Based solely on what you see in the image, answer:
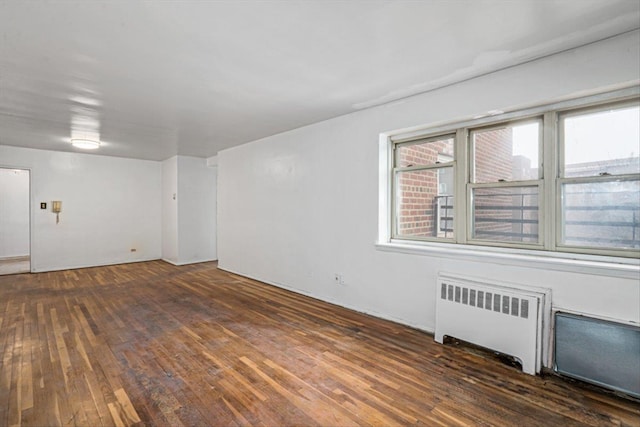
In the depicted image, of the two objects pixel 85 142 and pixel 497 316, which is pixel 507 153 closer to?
pixel 497 316

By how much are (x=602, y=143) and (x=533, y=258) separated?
105 centimetres

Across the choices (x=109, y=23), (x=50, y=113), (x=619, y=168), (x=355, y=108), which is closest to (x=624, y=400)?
(x=619, y=168)

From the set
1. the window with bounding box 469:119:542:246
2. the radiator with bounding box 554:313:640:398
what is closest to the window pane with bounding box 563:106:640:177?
the window with bounding box 469:119:542:246

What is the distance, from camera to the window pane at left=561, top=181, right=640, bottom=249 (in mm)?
2354

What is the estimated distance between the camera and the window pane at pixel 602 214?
7.72ft

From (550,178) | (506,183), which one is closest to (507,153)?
(506,183)

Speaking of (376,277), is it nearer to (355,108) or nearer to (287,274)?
(287,274)

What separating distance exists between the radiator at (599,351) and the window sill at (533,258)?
370 millimetres

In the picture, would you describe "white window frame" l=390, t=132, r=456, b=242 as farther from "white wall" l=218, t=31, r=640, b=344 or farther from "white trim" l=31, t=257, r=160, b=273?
"white trim" l=31, t=257, r=160, b=273

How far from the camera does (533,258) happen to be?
2.64 m

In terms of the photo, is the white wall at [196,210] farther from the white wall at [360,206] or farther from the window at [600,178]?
the window at [600,178]

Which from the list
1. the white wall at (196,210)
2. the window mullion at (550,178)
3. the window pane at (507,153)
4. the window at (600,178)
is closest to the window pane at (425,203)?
the window pane at (507,153)

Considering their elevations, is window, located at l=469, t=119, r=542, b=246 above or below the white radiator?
above

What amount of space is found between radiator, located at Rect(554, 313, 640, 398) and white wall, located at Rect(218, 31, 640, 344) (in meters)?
0.11
